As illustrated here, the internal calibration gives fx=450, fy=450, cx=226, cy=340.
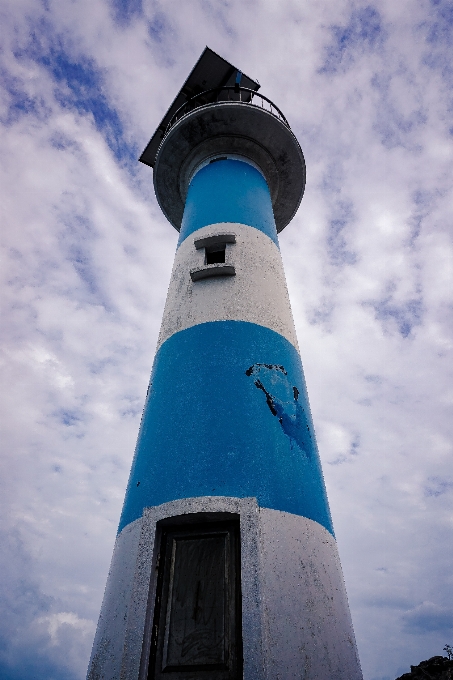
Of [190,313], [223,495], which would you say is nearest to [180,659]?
[223,495]

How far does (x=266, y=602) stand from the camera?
4.40m

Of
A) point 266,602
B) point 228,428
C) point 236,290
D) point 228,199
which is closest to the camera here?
point 266,602

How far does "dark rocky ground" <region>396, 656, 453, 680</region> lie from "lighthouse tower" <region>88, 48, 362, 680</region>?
2.18m

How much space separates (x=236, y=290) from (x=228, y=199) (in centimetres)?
287

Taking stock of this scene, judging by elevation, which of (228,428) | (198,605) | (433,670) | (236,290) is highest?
(236,290)

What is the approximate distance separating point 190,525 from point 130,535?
0.73 meters

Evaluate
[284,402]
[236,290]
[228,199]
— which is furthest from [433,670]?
[228,199]

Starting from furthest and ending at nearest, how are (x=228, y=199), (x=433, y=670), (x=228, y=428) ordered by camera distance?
(x=228, y=199) → (x=433, y=670) → (x=228, y=428)

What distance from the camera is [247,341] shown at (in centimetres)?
659

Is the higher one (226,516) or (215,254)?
(215,254)

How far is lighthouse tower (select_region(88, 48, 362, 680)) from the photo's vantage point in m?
4.44

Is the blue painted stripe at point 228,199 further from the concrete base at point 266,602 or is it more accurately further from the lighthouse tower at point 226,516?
the concrete base at point 266,602

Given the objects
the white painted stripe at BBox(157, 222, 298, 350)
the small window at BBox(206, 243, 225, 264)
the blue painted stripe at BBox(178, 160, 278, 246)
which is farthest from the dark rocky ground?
the blue painted stripe at BBox(178, 160, 278, 246)

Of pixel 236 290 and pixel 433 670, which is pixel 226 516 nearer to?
pixel 236 290
